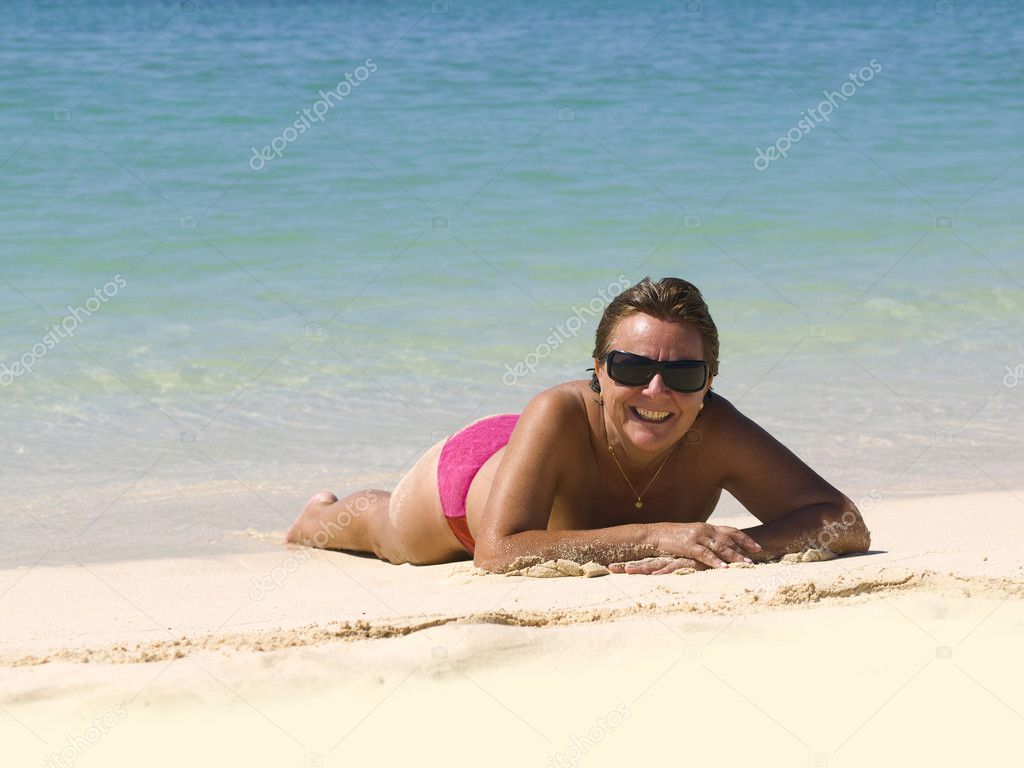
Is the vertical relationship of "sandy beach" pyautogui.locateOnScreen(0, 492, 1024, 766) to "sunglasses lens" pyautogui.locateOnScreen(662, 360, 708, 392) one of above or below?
below

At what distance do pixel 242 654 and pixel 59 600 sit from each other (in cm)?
122

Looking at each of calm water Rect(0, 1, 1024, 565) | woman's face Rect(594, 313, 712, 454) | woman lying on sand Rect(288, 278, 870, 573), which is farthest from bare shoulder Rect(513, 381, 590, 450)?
calm water Rect(0, 1, 1024, 565)

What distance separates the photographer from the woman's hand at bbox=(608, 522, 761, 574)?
3736 millimetres

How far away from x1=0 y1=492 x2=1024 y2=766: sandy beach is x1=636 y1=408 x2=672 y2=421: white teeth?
474 millimetres

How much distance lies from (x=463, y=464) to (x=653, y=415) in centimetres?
74

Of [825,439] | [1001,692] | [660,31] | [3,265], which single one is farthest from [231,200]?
[660,31]

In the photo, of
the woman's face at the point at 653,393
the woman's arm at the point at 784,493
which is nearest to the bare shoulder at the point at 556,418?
the woman's face at the point at 653,393

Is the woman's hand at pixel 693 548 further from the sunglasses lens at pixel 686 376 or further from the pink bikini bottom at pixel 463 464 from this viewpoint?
the pink bikini bottom at pixel 463 464

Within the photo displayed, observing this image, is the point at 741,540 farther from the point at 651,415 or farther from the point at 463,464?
the point at 463,464

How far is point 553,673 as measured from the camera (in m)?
2.92

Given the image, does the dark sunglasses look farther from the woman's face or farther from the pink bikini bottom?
the pink bikini bottom

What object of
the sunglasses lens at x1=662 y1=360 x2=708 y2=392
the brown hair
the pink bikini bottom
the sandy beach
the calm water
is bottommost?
the calm water

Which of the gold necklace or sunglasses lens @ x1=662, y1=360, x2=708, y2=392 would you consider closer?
sunglasses lens @ x1=662, y1=360, x2=708, y2=392

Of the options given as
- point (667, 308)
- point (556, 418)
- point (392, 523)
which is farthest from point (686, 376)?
point (392, 523)
